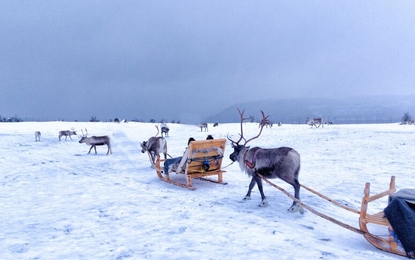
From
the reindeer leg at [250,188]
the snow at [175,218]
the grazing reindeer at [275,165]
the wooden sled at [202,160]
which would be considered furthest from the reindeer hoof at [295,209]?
the wooden sled at [202,160]

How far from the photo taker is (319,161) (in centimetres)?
1438

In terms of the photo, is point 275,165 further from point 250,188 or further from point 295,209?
point 250,188

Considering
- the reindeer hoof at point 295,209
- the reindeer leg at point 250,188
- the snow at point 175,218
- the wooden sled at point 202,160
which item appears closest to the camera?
the snow at point 175,218

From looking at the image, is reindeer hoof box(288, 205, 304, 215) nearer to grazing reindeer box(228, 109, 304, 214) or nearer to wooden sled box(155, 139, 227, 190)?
grazing reindeer box(228, 109, 304, 214)

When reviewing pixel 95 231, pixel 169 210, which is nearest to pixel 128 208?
pixel 169 210

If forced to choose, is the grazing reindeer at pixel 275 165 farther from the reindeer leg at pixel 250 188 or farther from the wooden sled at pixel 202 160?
the wooden sled at pixel 202 160

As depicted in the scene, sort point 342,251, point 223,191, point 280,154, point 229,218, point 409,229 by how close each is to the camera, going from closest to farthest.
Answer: point 409,229
point 342,251
point 229,218
point 280,154
point 223,191

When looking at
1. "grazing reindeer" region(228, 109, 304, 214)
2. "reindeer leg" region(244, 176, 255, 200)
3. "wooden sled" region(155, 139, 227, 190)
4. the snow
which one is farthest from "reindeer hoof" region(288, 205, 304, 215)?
"wooden sled" region(155, 139, 227, 190)

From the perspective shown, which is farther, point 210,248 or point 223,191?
point 223,191

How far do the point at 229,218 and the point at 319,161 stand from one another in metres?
9.10

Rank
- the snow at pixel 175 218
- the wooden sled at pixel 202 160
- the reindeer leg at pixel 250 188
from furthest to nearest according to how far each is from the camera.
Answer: the wooden sled at pixel 202 160
the reindeer leg at pixel 250 188
the snow at pixel 175 218

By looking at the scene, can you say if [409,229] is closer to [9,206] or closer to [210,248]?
[210,248]

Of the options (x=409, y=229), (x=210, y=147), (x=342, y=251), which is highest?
(x=210, y=147)

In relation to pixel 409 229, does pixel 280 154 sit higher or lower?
higher
